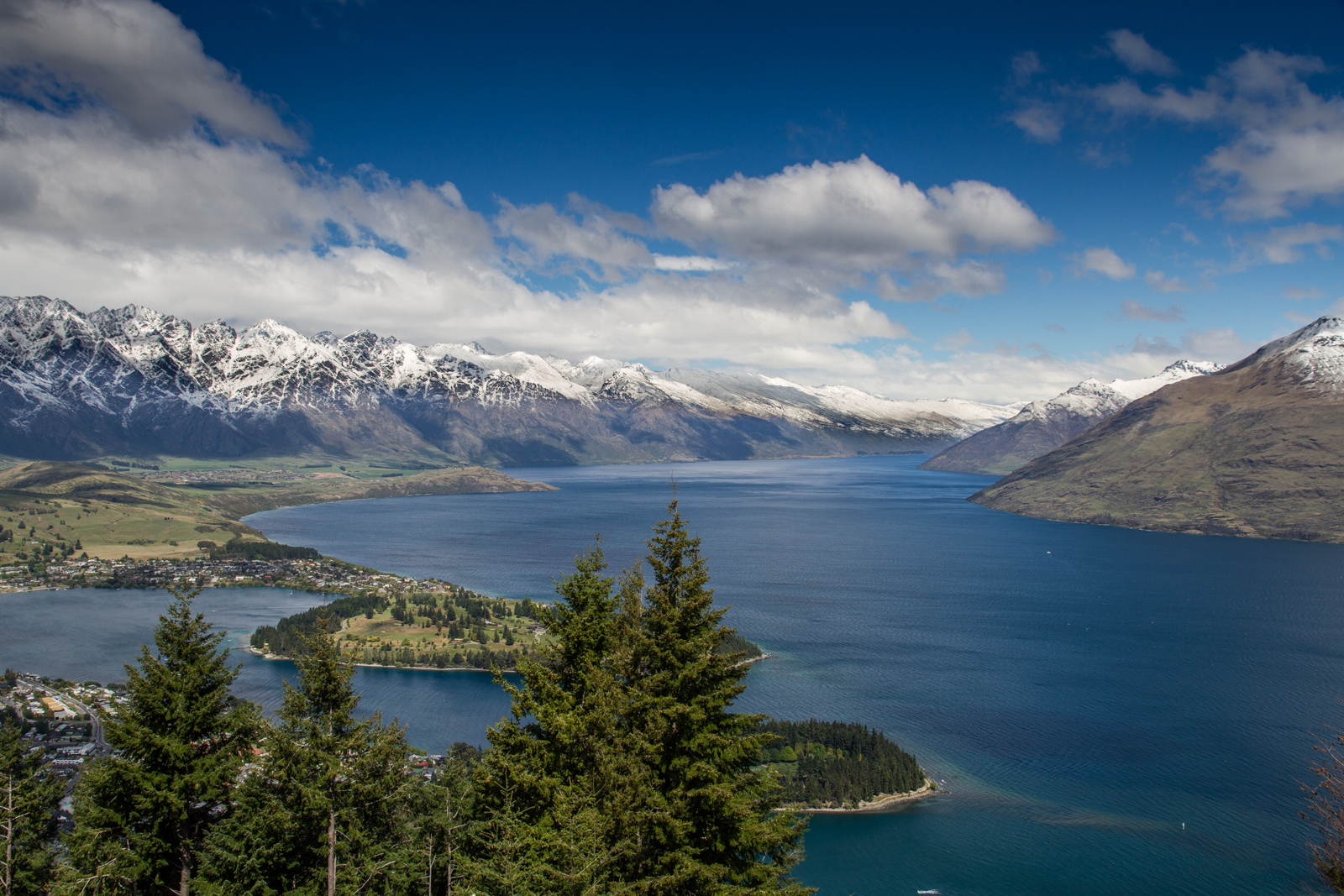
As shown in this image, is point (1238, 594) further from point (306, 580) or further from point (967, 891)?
point (306, 580)

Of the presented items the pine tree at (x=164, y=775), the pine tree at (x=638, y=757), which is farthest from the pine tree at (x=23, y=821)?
the pine tree at (x=638, y=757)

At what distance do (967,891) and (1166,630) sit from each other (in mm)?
81852

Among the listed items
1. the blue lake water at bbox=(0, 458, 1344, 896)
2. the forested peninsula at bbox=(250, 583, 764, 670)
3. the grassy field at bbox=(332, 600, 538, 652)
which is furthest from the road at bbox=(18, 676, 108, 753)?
the grassy field at bbox=(332, 600, 538, 652)

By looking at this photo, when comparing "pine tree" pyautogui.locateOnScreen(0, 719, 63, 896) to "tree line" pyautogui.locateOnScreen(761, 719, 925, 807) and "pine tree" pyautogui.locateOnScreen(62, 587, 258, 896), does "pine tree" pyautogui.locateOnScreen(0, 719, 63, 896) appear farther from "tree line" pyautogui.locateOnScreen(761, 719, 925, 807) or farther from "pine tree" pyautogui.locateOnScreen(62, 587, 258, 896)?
"tree line" pyautogui.locateOnScreen(761, 719, 925, 807)

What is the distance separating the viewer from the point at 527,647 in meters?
111

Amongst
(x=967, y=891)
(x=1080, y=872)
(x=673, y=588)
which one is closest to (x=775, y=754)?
(x=967, y=891)

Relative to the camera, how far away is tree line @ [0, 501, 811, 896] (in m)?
18.7

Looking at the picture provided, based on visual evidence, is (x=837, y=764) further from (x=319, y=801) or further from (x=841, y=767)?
(x=319, y=801)

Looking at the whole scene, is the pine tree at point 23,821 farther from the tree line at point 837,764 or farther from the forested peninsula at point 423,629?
the forested peninsula at point 423,629

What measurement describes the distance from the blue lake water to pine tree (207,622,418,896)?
1888 inches

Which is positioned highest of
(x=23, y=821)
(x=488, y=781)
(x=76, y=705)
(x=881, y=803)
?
(x=488, y=781)

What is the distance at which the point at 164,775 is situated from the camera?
2184 cm

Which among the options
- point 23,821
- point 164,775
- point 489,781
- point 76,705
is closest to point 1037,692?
point 489,781

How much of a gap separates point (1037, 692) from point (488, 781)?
88561 mm
